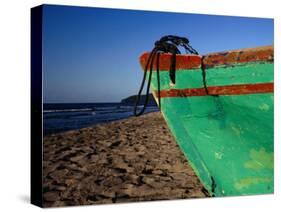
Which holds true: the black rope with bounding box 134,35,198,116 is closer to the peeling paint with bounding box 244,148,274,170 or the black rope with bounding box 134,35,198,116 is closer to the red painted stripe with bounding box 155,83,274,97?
the red painted stripe with bounding box 155,83,274,97

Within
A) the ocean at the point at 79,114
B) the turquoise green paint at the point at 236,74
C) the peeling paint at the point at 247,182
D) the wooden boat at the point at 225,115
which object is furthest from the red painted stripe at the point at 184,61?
the peeling paint at the point at 247,182

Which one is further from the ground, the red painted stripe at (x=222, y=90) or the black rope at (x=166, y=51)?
the black rope at (x=166, y=51)

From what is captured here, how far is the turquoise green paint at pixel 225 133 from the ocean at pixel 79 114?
39 centimetres

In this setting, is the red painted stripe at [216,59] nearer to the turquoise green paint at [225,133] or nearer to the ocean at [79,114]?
the turquoise green paint at [225,133]

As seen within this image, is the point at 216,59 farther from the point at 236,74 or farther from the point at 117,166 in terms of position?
the point at 117,166

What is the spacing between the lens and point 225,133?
637 cm

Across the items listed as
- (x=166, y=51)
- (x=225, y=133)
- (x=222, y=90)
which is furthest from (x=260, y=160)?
(x=166, y=51)

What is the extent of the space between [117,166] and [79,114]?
22.1 inches

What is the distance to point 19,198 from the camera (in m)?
6.16

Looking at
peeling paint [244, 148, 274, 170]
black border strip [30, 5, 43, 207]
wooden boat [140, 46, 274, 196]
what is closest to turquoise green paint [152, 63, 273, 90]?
wooden boat [140, 46, 274, 196]

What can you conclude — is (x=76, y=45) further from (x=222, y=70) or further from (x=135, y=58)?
(x=222, y=70)

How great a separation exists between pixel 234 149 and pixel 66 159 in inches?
64.7

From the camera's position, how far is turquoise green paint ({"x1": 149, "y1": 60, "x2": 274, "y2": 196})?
20.6 ft

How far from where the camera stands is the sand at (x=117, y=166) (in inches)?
225
